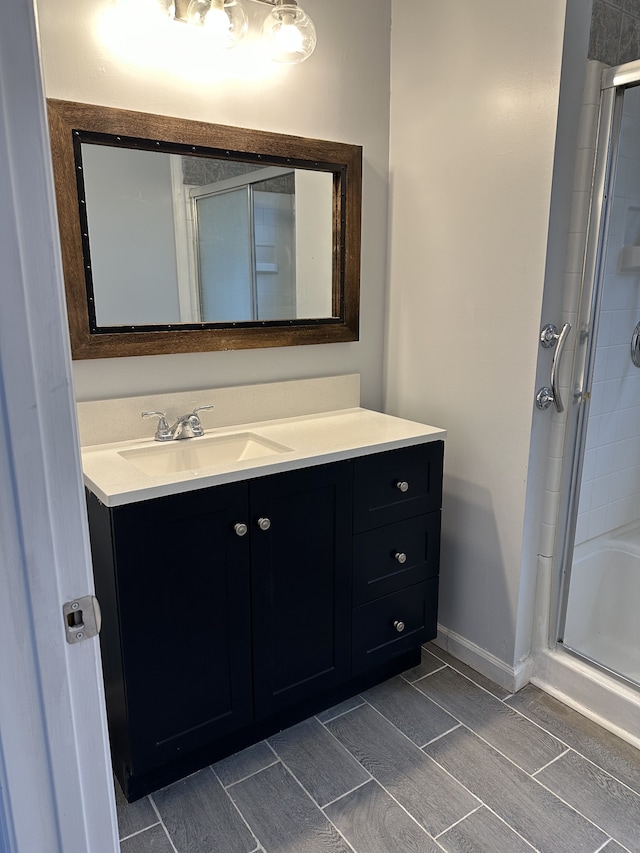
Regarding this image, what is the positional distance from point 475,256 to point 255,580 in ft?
3.97

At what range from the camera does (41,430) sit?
626mm

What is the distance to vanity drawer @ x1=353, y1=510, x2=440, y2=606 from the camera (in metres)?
1.86

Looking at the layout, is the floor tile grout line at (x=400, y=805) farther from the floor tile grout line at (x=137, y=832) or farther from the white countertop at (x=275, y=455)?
the white countertop at (x=275, y=455)

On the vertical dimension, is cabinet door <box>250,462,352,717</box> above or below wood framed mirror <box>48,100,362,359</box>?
below

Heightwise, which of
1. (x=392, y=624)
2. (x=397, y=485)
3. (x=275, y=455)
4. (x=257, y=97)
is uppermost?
(x=257, y=97)

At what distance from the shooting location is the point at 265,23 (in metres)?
1.81

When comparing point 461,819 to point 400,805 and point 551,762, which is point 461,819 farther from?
point 551,762

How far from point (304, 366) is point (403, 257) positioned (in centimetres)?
54

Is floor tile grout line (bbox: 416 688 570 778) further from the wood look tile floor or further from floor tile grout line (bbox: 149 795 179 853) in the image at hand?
floor tile grout line (bbox: 149 795 179 853)

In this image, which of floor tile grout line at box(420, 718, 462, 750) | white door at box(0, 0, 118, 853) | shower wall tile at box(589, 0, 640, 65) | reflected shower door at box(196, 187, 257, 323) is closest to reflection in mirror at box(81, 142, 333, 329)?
reflected shower door at box(196, 187, 257, 323)

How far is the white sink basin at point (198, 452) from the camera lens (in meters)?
1.78

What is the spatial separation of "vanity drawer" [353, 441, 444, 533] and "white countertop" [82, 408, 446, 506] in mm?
37

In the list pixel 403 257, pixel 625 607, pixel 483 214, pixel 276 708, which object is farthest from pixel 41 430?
pixel 625 607

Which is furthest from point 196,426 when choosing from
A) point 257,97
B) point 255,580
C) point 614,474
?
point 614,474
